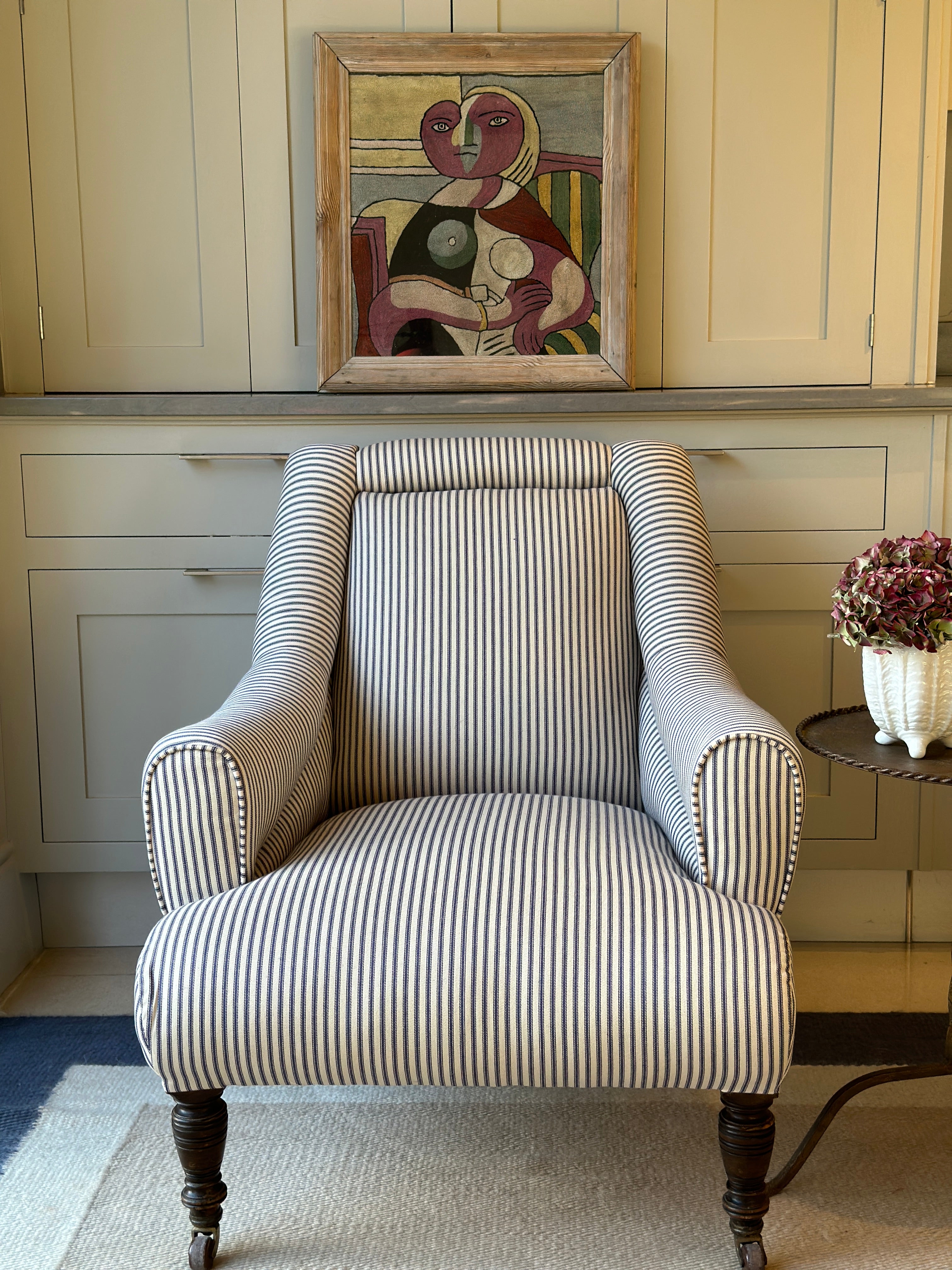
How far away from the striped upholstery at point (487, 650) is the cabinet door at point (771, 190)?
528mm

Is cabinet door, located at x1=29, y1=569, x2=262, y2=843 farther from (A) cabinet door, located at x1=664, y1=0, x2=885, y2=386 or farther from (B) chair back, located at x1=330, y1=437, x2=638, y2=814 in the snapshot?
(A) cabinet door, located at x1=664, y1=0, x2=885, y2=386

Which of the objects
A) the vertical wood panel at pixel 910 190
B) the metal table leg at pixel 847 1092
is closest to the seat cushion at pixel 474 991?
the metal table leg at pixel 847 1092

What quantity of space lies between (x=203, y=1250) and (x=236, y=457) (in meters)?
1.25

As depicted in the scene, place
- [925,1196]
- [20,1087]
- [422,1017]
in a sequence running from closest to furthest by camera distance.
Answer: [422,1017], [925,1196], [20,1087]

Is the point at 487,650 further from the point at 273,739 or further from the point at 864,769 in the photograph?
the point at 864,769

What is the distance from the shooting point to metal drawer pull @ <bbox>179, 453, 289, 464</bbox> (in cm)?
189

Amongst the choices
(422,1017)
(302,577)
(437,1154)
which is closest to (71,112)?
(302,577)

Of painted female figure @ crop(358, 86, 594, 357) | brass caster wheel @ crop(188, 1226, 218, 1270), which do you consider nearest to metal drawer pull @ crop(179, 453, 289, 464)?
painted female figure @ crop(358, 86, 594, 357)

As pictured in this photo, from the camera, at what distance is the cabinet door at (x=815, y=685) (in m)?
1.95

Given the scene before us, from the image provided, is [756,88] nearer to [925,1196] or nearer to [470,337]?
[470,337]

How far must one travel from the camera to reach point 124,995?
6.14 feet

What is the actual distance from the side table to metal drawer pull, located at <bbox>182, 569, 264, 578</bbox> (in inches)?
40.5

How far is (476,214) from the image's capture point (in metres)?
1.88

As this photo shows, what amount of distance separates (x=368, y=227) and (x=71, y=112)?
1.88ft
